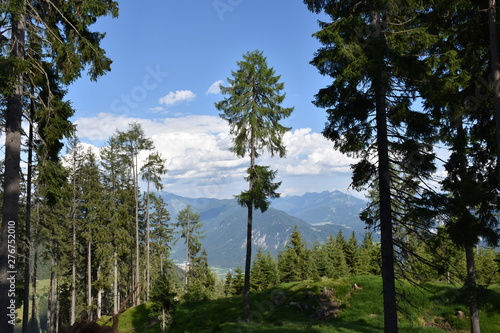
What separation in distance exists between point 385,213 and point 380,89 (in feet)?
12.6

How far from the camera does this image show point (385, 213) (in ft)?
32.2

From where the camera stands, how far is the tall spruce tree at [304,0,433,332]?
899 cm

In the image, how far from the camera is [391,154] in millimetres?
10266

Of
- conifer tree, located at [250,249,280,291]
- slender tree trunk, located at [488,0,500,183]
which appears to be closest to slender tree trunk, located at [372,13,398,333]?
slender tree trunk, located at [488,0,500,183]

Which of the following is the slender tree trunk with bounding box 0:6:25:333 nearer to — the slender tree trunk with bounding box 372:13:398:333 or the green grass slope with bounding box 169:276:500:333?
the slender tree trunk with bounding box 372:13:398:333

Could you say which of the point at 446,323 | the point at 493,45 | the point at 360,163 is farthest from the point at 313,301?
the point at 493,45

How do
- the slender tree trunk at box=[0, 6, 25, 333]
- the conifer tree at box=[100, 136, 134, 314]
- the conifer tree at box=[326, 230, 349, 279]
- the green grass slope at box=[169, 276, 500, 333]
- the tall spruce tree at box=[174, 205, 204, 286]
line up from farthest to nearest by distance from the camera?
the tall spruce tree at box=[174, 205, 204, 286] → the conifer tree at box=[326, 230, 349, 279] → the conifer tree at box=[100, 136, 134, 314] → the green grass slope at box=[169, 276, 500, 333] → the slender tree trunk at box=[0, 6, 25, 333]

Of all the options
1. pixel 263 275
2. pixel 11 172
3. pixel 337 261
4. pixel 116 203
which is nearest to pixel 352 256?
pixel 337 261

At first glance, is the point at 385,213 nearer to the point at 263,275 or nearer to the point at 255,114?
the point at 255,114

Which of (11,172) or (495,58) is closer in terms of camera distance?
(495,58)

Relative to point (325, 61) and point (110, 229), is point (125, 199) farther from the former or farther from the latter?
point (325, 61)

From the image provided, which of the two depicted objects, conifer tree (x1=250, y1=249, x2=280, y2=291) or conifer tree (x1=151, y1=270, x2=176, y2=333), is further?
conifer tree (x1=250, y1=249, x2=280, y2=291)

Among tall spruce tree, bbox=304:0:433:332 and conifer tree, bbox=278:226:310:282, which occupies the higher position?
tall spruce tree, bbox=304:0:433:332

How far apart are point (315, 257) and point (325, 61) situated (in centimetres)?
5495
